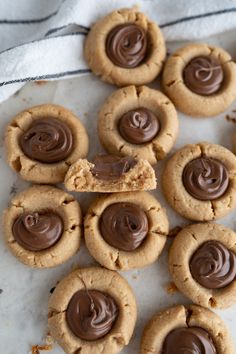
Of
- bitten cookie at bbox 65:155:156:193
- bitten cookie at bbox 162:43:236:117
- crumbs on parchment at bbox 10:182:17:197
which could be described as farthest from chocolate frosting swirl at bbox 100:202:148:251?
bitten cookie at bbox 162:43:236:117

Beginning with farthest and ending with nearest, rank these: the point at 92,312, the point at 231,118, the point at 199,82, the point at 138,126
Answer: the point at 231,118 < the point at 199,82 < the point at 138,126 < the point at 92,312

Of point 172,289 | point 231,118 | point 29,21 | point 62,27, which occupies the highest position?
point 29,21

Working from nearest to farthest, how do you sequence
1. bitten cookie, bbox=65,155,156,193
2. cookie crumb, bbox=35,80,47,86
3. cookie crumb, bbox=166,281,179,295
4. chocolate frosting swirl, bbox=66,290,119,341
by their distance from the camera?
chocolate frosting swirl, bbox=66,290,119,341 → bitten cookie, bbox=65,155,156,193 → cookie crumb, bbox=166,281,179,295 → cookie crumb, bbox=35,80,47,86

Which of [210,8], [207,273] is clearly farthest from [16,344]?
[210,8]

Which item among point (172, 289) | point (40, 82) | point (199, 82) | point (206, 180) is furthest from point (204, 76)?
point (172, 289)

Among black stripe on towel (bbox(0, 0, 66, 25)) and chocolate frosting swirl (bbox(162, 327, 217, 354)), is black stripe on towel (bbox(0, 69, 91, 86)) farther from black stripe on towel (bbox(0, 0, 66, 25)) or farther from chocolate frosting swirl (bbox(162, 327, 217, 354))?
chocolate frosting swirl (bbox(162, 327, 217, 354))

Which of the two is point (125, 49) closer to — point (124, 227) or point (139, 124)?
point (139, 124)

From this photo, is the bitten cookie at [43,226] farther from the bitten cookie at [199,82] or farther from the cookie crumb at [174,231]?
the bitten cookie at [199,82]
